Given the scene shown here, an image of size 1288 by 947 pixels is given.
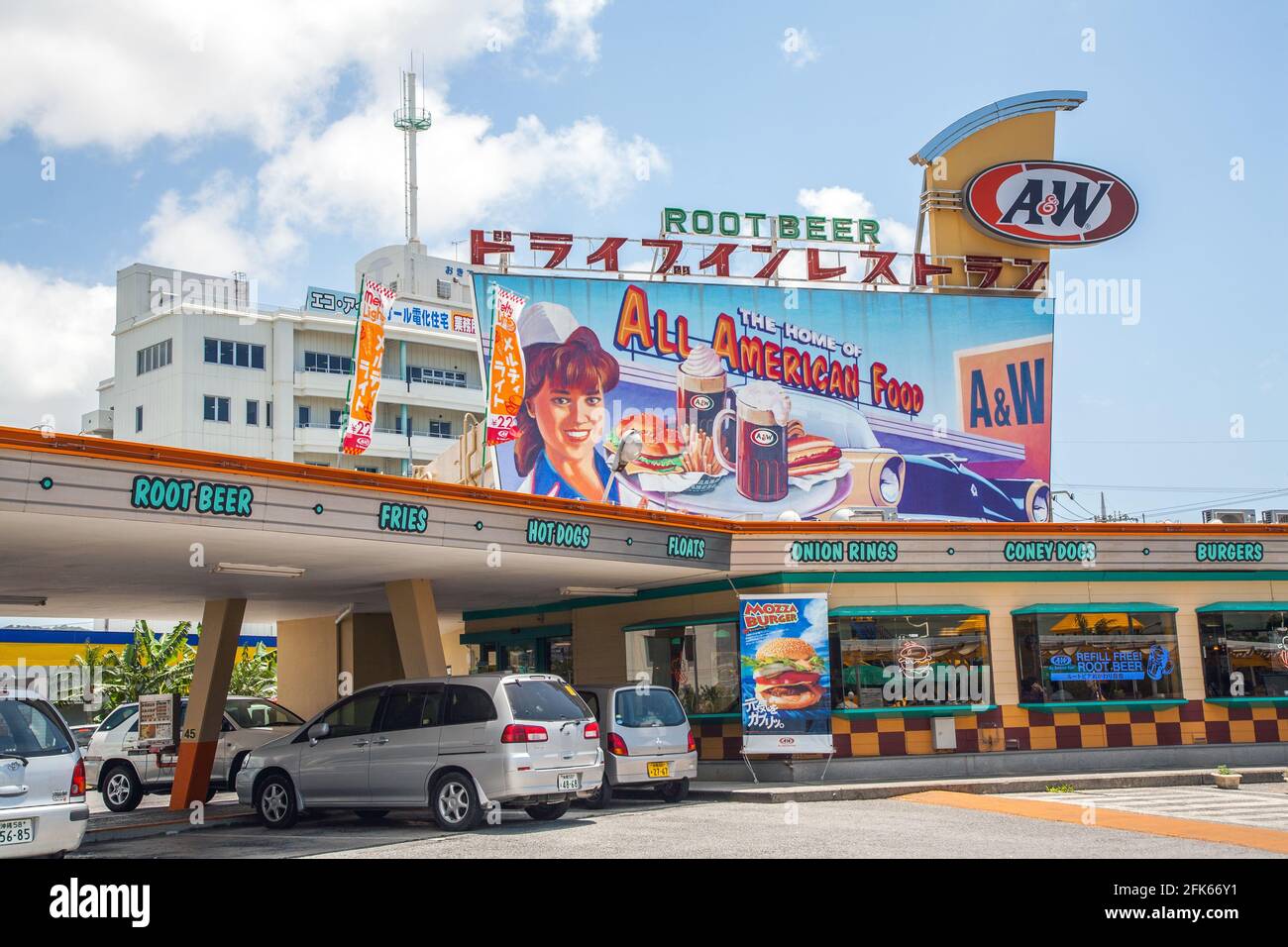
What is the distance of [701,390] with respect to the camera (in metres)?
34.1

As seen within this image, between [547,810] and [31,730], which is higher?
[31,730]

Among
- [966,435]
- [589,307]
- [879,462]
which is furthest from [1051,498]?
[589,307]

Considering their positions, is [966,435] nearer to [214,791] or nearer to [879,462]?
[879,462]

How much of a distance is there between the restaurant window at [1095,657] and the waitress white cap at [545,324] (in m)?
15.4

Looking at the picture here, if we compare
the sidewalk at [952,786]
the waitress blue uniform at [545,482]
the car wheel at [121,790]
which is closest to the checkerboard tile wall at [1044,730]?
the sidewalk at [952,786]

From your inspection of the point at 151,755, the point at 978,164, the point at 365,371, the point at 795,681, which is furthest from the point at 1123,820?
the point at 978,164

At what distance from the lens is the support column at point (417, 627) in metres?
18.5

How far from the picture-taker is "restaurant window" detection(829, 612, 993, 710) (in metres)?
20.5

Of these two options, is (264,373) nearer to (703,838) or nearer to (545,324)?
(545,324)

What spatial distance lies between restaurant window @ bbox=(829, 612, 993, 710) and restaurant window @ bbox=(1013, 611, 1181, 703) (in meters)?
0.83

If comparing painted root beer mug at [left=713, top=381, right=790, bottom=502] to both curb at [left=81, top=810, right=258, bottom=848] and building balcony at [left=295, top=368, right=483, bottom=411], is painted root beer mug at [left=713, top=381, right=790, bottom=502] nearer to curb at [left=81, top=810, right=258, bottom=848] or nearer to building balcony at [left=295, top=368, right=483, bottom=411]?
curb at [left=81, top=810, right=258, bottom=848]

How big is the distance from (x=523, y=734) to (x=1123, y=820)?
6.62 metres

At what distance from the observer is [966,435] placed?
36156mm

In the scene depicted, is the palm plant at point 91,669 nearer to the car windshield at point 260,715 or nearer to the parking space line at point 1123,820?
the car windshield at point 260,715
